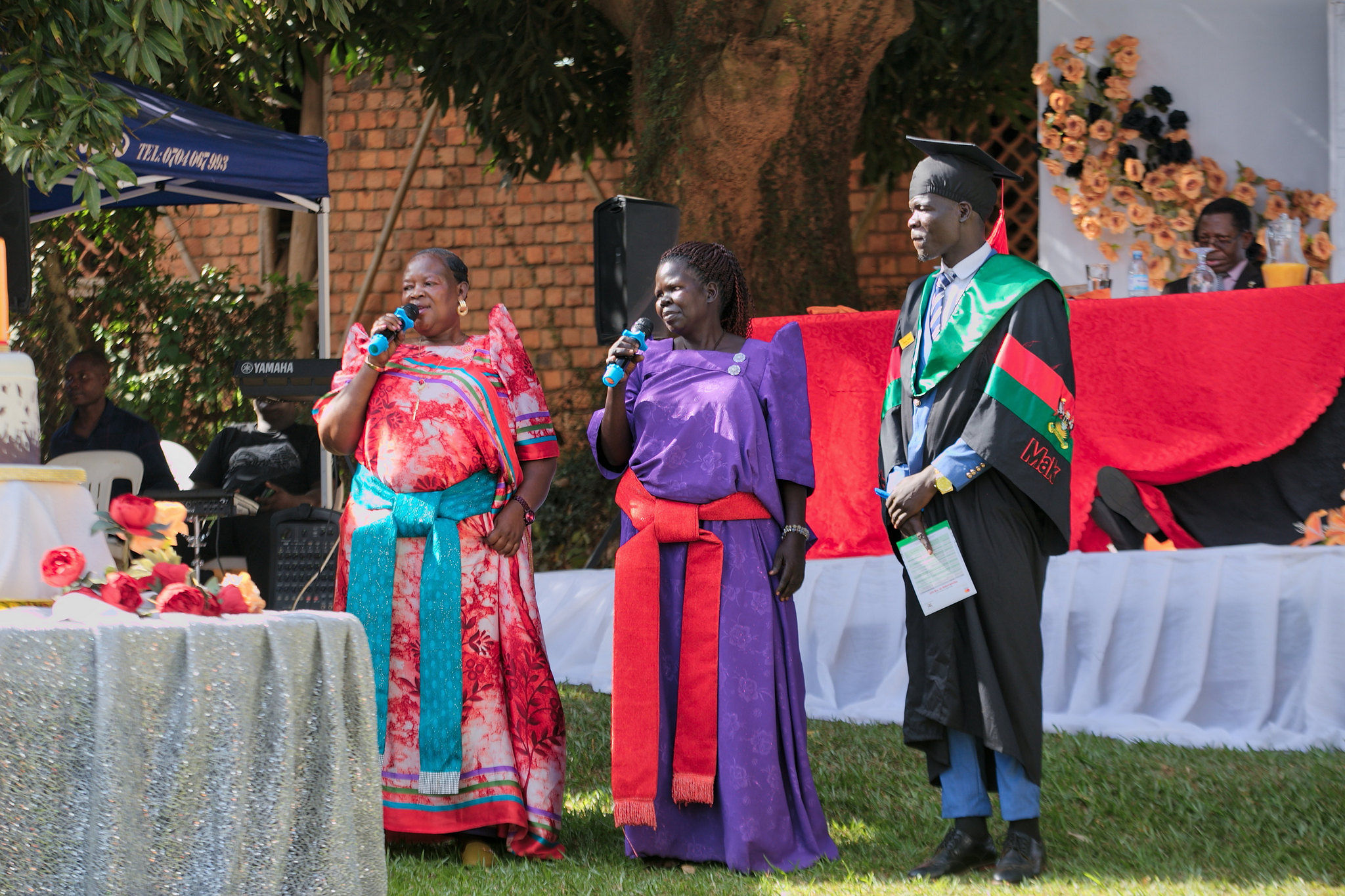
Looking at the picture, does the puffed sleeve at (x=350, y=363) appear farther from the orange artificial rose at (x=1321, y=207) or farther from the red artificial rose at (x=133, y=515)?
the orange artificial rose at (x=1321, y=207)

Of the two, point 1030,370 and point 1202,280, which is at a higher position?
point 1202,280

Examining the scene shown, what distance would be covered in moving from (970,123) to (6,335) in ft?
26.3

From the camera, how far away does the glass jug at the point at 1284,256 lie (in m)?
5.72

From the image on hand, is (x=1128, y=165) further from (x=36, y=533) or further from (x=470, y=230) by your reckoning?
(x=36, y=533)

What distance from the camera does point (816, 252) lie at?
307 inches

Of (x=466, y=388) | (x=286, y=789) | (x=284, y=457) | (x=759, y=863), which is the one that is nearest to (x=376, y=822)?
(x=286, y=789)

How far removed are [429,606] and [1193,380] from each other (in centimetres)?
328

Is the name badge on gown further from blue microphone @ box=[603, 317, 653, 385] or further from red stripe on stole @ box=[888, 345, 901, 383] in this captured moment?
blue microphone @ box=[603, 317, 653, 385]

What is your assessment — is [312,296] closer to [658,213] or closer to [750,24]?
[750,24]

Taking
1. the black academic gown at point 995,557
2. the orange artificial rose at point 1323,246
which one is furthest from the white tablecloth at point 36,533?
the orange artificial rose at point 1323,246

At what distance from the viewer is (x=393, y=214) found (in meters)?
11.7

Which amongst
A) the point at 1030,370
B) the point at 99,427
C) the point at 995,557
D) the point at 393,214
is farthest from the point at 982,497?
the point at 393,214

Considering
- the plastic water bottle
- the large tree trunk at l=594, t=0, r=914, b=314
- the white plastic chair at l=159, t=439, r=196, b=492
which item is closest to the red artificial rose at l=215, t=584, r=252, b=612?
the plastic water bottle

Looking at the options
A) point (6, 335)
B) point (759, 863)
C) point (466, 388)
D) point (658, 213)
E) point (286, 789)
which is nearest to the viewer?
point (286, 789)
